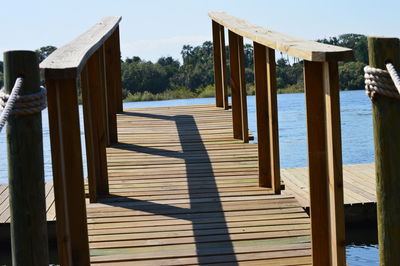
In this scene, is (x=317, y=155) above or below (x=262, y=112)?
below

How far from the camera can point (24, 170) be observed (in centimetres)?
198

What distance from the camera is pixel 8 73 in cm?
201

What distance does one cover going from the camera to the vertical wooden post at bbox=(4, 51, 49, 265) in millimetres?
1983

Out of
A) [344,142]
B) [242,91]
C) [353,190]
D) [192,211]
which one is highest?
[242,91]

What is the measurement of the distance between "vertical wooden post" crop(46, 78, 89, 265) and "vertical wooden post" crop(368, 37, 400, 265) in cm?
100

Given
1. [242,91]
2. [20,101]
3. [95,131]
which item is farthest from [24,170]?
[242,91]

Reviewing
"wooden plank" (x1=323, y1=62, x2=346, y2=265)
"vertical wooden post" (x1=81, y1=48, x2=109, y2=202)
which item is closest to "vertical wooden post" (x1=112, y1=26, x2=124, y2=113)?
"vertical wooden post" (x1=81, y1=48, x2=109, y2=202)

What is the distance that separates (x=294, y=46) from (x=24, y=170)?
1.12 meters

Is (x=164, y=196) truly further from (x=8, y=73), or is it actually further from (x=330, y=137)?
(x=8, y=73)

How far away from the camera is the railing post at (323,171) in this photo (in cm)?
233

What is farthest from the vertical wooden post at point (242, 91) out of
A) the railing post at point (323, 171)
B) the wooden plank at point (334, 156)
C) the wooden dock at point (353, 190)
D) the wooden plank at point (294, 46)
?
the wooden plank at point (334, 156)

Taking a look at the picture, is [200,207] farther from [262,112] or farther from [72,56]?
[72,56]

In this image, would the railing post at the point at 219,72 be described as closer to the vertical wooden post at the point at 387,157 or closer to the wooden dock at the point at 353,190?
the wooden dock at the point at 353,190

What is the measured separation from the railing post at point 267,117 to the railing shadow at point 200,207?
1.03 ft
